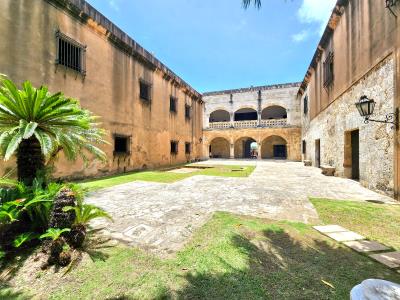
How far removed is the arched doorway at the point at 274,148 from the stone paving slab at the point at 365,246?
25.8m

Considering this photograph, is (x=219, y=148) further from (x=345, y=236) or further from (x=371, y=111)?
(x=345, y=236)

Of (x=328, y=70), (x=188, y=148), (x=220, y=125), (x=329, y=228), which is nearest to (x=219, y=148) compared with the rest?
(x=220, y=125)

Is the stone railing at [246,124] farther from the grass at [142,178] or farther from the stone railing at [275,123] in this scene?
the grass at [142,178]

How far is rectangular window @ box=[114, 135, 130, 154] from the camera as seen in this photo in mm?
10437

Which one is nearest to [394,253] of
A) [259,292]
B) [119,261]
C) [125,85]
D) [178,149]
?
[259,292]

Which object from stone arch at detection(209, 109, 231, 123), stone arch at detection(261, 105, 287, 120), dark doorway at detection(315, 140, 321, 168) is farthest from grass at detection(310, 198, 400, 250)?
stone arch at detection(209, 109, 231, 123)

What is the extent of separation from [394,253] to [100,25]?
12.2 metres

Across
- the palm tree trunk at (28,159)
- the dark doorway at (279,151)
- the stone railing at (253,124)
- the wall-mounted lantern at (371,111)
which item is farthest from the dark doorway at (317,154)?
the palm tree trunk at (28,159)

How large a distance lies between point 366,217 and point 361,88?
17.5 ft

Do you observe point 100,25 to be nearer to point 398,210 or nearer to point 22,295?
point 22,295

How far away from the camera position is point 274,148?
27.9 meters

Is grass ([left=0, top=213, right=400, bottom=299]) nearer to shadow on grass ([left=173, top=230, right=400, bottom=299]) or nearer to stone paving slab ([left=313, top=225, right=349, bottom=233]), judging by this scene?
shadow on grass ([left=173, top=230, right=400, bottom=299])

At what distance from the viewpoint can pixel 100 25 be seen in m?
9.34

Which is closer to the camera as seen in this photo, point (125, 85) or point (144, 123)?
point (125, 85)
